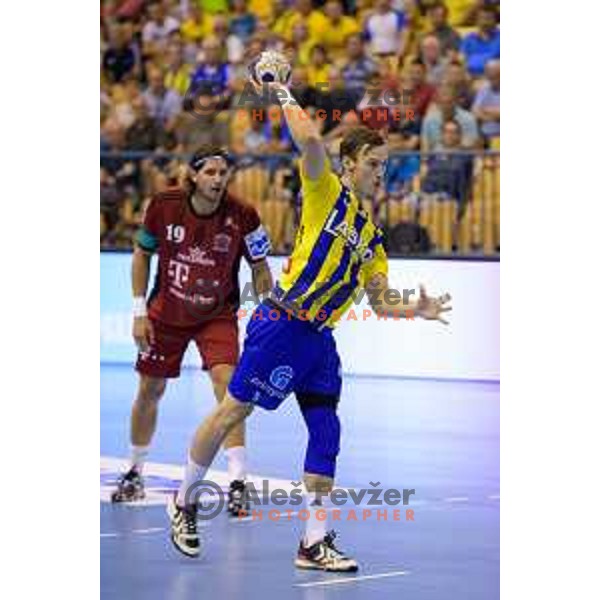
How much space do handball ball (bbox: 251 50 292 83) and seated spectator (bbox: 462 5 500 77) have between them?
1108cm

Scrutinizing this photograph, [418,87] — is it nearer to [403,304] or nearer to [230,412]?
[230,412]

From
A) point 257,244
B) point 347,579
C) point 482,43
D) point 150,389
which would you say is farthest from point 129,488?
point 482,43

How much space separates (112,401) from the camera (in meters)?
16.3

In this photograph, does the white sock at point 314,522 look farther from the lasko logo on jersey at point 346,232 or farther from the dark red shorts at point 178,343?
the dark red shorts at point 178,343

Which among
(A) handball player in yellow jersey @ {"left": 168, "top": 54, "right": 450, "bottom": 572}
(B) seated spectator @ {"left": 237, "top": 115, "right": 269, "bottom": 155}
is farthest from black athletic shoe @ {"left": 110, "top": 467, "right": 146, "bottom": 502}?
(B) seated spectator @ {"left": 237, "top": 115, "right": 269, "bottom": 155}

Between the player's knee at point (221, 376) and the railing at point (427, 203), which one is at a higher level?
the railing at point (427, 203)

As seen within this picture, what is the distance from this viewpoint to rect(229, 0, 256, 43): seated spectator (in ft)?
72.1

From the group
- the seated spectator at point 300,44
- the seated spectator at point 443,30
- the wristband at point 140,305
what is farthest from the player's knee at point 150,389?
the seated spectator at point 300,44

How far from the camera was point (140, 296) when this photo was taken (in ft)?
33.6

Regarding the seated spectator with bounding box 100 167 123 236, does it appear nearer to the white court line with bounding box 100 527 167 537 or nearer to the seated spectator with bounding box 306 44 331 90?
the seated spectator with bounding box 306 44 331 90

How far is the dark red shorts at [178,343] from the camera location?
1038 cm
